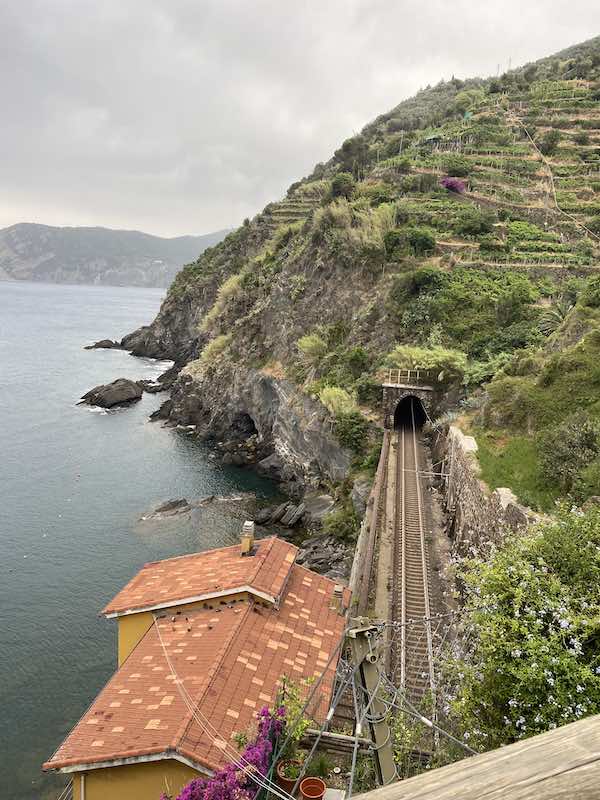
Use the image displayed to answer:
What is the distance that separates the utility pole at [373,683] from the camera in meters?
6.17

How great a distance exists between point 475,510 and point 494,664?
1318 cm

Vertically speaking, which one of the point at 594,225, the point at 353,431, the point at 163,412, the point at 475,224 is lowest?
the point at 163,412

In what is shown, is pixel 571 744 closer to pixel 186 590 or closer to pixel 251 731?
pixel 251 731

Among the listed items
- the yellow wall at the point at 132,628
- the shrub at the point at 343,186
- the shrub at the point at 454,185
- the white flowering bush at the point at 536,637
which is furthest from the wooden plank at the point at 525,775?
the shrub at the point at 454,185

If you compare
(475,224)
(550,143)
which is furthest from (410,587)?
(550,143)

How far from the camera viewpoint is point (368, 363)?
142 feet

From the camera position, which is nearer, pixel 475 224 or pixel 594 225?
pixel 475 224

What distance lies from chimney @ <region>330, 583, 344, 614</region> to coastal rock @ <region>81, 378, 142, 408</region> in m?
56.0

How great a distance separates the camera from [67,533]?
1421 inches

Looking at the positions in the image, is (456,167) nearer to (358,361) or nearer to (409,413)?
(358,361)

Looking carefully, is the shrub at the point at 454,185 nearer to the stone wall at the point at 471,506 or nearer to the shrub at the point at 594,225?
the shrub at the point at 594,225

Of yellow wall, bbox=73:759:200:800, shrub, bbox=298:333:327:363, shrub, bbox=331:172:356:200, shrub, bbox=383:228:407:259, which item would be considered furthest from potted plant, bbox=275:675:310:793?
shrub, bbox=331:172:356:200

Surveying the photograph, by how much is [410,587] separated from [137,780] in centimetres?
1147

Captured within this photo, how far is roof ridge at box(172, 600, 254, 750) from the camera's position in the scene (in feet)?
34.3
